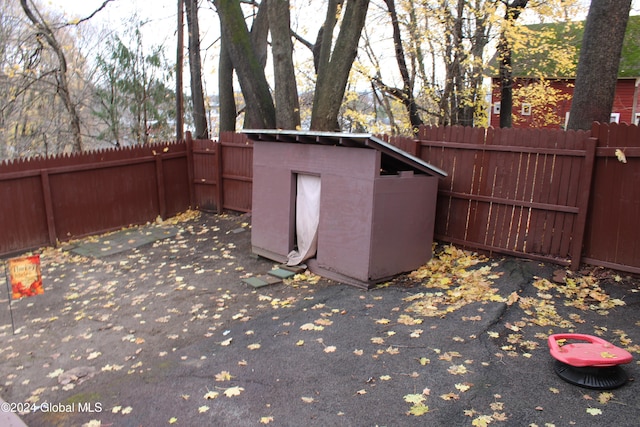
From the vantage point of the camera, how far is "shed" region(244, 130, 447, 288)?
7.03m

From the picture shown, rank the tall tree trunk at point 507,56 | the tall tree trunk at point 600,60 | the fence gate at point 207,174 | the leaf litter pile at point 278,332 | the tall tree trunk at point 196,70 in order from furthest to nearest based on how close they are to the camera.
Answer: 1. the tall tree trunk at point 196,70
2. the tall tree trunk at point 507,56
3. the fence gate at point 207,174
4. the tall tree trunk at point 600,60
5. the leaf litter pile at point 278,332

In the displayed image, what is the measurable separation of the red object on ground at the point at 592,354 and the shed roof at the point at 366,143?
3413mm

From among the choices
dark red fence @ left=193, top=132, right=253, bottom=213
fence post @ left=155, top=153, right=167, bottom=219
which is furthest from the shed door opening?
fence post @ left=155, top=153, right=167, bottom=219

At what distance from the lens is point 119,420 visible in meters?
4.17

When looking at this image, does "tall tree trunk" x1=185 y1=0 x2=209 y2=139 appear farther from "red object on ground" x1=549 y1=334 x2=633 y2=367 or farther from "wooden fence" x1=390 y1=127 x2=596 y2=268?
"red object on ground" x1=549 y1=334 x2=633 y2=367

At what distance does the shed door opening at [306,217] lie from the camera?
8.02 meters

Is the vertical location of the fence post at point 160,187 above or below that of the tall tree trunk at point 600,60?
below

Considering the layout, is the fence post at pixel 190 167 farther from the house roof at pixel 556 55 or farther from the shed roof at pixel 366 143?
the house roof at pixel 556 55

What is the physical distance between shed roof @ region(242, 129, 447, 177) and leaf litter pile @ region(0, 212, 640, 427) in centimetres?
170

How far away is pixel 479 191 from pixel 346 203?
2391 millimetres

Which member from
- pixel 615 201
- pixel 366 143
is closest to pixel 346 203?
pixel 366 143

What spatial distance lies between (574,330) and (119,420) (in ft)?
16.0

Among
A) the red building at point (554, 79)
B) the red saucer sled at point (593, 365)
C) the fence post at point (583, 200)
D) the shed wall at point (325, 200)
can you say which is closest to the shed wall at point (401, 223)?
the shed wall at point (325, 200)

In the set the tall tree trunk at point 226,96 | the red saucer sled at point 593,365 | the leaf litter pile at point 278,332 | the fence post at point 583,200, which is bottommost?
the leaf litter pile at point 278,332
